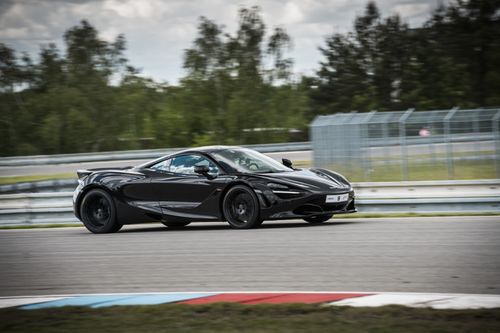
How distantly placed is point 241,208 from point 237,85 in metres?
35.1

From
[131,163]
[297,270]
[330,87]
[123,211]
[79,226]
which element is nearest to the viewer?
[297,270]

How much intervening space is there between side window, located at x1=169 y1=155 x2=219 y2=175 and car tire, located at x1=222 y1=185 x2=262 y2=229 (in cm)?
65

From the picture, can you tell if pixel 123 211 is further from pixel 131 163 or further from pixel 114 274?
pixel 131 163

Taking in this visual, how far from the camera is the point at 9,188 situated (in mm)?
23969

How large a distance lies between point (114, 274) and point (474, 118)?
13165 mm

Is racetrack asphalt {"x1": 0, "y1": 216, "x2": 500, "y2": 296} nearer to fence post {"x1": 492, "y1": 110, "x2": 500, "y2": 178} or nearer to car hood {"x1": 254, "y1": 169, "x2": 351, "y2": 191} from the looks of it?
car hood {"x1": 254, "y1": 169, "x2": 351, "y2": 191}

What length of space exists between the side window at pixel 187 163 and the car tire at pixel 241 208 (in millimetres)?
653

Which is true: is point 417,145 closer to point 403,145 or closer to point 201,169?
point 403,145

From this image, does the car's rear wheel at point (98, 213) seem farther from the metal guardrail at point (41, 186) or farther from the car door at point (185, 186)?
the metal guardrail at point (41, 186)

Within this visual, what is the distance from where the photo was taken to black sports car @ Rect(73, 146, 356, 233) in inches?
431

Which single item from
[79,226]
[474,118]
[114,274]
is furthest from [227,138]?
[114,274]

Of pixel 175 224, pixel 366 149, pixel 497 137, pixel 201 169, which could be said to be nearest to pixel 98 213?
pixel 175 224

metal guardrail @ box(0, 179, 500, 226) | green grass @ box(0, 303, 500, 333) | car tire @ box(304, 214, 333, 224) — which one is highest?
metal guardrail @ box(0, 179, 500, 226)

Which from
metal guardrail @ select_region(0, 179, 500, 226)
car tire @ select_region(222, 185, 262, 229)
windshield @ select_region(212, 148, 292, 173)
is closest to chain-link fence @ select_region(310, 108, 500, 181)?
metal guardrail @ select_region(0, 179, 500, 226)
